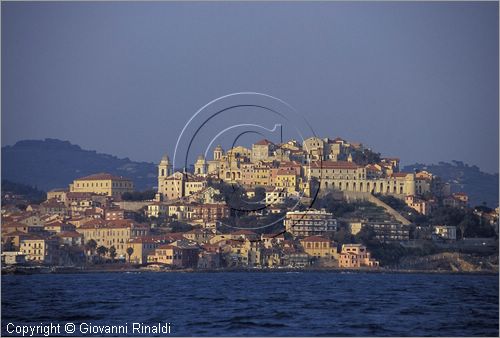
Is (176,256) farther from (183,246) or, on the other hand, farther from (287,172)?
(287,172)

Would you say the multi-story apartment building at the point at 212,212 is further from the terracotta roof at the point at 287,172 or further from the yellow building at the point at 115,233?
the terracotta roof at the point at 287,172

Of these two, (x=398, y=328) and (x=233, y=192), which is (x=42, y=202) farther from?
(x=398, y=328)

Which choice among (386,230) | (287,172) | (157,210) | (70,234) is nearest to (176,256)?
(70,234)

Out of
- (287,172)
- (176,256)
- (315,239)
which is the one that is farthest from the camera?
(287,172)

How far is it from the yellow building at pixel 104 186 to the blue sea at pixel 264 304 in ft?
97.2

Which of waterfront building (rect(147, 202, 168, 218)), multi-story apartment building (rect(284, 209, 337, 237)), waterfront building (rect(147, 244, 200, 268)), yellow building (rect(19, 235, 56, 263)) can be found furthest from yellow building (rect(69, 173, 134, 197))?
waterfront building (rect(147, 244, 200, 268))

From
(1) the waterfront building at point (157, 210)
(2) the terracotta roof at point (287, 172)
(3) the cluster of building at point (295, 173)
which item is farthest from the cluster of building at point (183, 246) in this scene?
(3) the cluster of building at point (295, 173)

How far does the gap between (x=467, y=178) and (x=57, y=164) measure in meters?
38.0

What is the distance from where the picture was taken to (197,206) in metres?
73.4

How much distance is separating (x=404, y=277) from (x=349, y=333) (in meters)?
28.2

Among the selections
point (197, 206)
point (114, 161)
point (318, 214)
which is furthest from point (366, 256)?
point (114, 161)

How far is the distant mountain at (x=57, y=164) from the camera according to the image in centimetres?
11931

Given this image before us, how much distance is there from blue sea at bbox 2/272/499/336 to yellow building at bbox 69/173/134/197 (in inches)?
1166

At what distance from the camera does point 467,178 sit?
4077 inches
